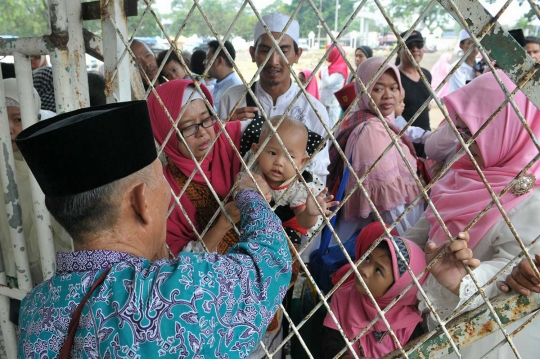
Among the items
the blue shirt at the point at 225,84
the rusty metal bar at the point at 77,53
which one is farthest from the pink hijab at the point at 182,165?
the blue shirt at the point at 225,84

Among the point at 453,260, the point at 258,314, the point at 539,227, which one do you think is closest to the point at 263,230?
the point at 258,314

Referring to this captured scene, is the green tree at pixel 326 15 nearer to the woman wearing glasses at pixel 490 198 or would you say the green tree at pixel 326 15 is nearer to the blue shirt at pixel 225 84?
the blue shirt at pixel 225 84

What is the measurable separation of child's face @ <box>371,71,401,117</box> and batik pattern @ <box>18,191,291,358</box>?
1.57 meters

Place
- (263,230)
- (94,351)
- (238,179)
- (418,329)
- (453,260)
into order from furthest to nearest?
(418,329)
(238,179)
(453,260)
(263,230)
(94,351)

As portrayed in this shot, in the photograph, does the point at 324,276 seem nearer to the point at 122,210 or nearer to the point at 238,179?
the point at 238,179

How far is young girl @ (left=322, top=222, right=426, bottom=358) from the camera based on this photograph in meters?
1.45

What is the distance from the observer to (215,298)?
850 mm

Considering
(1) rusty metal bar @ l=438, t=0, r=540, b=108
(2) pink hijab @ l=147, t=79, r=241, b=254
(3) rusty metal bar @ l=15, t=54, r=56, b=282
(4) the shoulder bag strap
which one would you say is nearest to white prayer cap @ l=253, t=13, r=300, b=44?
(2) pink hijab @ l=147, t=79, r=241, b=254

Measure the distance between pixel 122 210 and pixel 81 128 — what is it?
0.19m

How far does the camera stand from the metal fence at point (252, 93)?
0.94 m

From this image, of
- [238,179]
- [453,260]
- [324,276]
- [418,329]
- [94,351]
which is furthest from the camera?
[324,276]

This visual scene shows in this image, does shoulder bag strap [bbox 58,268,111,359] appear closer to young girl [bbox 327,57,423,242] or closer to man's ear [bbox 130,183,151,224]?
man's ear [bbox 130,183,151,224]

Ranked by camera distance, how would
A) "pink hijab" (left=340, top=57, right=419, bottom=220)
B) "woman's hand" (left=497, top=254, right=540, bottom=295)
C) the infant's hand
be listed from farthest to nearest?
"pink hijab" (left=340, top=57, right=419, bottom=220)
the infant's hand
"woman's hand" (left=497, top=254, right=540, bottom=295)

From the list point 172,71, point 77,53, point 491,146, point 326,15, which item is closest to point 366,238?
point 491,146
